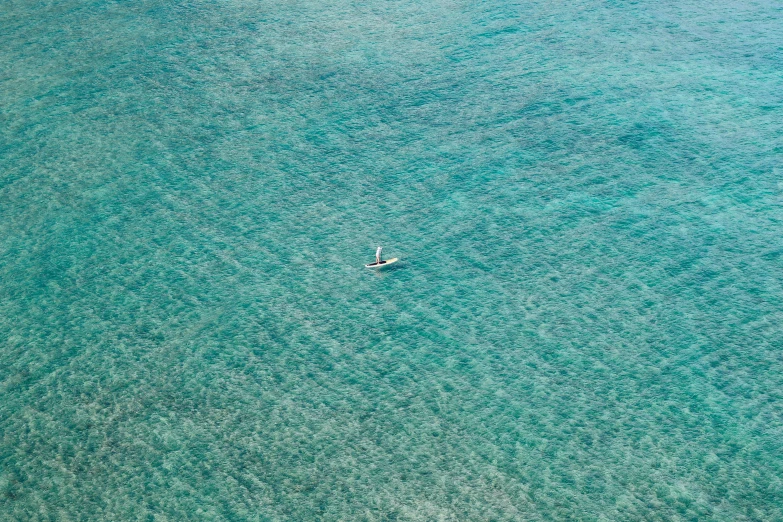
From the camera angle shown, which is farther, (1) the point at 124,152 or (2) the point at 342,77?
(2) the point at 342,77

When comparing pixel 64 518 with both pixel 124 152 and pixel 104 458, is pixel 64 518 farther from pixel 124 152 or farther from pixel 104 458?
pixel 124 152

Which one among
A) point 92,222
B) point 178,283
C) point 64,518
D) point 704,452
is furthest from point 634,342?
point 92,222

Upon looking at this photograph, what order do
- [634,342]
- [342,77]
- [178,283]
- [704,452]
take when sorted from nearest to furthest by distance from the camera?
[704,452] < [634,342] < [178,283] < [342,77]

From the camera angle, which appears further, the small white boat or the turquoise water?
the small white boat

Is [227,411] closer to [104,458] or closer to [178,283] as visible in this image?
[104,458]

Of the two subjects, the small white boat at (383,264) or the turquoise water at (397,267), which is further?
the small white boat at (383,264)

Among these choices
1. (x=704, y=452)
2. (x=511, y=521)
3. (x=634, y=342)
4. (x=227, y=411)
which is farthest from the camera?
(x=634, y=342)
